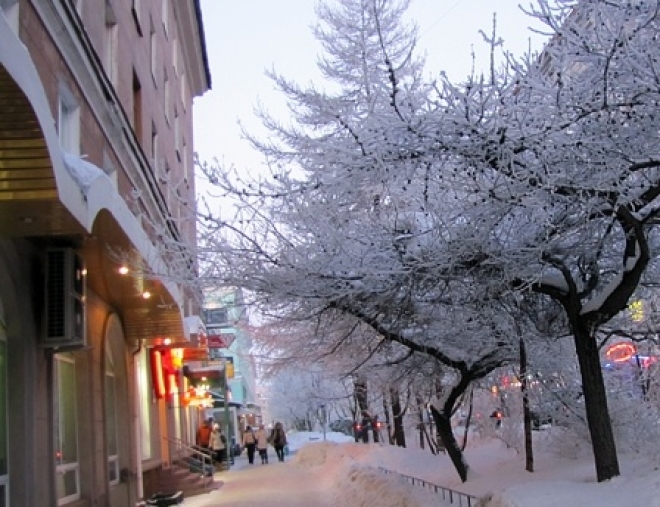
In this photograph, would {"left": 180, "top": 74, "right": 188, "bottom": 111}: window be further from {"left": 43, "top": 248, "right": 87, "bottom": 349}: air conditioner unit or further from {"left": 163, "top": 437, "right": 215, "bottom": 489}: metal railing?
{"left": 43, "top": 248, "right": 87, "bottom": 349}: air conditioner unit

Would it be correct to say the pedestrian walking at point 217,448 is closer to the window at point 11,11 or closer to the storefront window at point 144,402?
the storefront window at point 144,402

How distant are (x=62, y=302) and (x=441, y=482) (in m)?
7.25

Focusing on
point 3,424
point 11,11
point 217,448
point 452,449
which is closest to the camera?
point 11,11

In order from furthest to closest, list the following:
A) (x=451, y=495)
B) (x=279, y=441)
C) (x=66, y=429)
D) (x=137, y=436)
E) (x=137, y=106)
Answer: (x=279, y=441), (x=137, y=106), (x=137, y=436), (x=66, y=429), (x=451, y=495)

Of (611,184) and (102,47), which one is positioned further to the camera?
(102,47)

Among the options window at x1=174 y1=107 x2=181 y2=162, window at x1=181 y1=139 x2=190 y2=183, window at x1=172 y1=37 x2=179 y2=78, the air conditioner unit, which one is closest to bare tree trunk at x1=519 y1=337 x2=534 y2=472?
the air conditioner unit

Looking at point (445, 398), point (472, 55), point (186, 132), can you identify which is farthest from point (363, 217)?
point (186, 132)

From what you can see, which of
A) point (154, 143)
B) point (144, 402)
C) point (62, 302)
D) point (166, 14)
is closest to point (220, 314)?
point (62, 302)

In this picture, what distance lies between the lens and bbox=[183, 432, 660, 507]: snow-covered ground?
6.98 metres

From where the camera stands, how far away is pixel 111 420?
1432cm

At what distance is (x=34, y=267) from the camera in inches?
378

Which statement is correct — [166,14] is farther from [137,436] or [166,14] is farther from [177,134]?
[137,436]

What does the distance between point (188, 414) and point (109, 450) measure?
58.1 feet

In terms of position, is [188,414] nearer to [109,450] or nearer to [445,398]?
[109,450]
